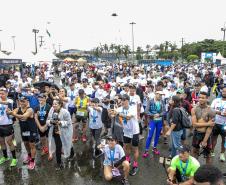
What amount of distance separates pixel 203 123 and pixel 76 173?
3.10m

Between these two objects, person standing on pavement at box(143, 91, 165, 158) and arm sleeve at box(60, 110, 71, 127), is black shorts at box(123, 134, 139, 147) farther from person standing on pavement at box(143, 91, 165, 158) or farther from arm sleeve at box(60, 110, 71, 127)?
arm sleeve at box(60, 110, 71, 127)

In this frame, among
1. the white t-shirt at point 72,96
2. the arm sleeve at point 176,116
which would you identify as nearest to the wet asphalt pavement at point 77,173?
the arm sleeve at point 176,116

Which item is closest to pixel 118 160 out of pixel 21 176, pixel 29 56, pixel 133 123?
pixel 133 123

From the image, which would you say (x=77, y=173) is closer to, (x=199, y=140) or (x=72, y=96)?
(x=199, y=140)

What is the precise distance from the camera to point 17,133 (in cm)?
995

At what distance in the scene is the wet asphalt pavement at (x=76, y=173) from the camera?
6.23m

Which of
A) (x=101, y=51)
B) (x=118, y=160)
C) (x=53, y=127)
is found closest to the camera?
(x=118, y=160)

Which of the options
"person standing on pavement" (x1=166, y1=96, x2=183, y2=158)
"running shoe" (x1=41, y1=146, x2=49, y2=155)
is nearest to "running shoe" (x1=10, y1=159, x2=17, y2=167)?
"running shoe" (x1=41, y1=146, x2=49, y2=155)

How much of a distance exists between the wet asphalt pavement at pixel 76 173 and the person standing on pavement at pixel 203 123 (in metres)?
1.07

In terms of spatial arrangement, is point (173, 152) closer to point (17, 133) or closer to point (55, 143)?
point (55, 143)

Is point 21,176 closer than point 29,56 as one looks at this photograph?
Yes

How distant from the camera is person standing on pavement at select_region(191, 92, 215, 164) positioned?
19.7ft

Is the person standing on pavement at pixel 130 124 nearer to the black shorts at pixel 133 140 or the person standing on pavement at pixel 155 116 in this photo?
the black shorts at pixel 133 140

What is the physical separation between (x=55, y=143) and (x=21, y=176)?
1063 millimetres
